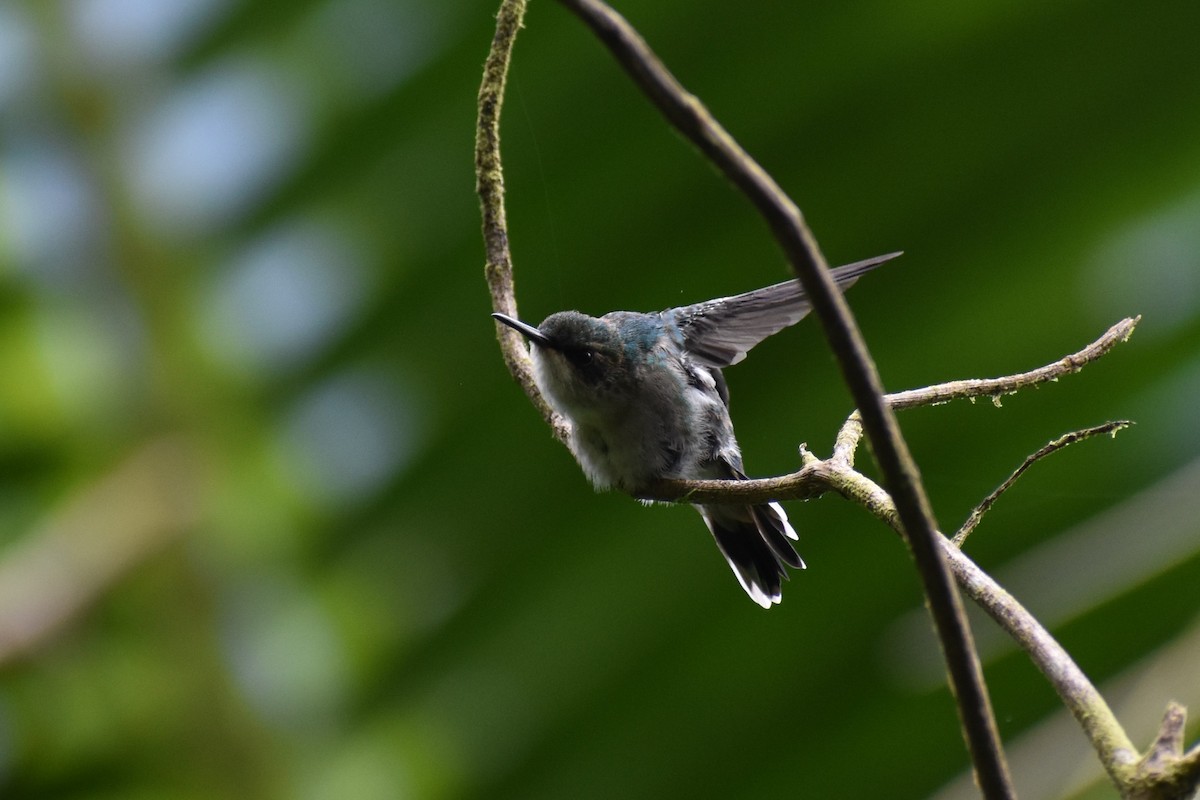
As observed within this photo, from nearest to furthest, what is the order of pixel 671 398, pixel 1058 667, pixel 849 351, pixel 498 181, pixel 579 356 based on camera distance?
pixel 849 351
pixel 1058 667
pixel 498 181
pixel 579 356
pixel 671 398

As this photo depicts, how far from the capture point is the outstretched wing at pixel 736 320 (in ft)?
8.24

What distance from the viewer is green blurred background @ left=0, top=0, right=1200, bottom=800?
6.82ft

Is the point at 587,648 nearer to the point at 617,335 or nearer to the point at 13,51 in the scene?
the point at 617,335

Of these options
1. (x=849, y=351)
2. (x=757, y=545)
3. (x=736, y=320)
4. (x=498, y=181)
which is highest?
(x=498, y=181)

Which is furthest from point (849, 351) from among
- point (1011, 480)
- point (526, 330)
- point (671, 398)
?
point (671, 398)

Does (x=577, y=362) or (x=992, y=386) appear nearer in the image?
(x=992, y=386)

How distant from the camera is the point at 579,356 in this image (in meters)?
2.63

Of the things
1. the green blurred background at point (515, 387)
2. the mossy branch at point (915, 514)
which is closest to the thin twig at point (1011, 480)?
the mossy branch at point (915, 514)

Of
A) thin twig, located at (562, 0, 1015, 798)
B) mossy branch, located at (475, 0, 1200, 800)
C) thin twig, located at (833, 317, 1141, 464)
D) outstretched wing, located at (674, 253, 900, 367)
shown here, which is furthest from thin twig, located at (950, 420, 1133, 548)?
outstretched wing, located at (674, 253, 900, 367)

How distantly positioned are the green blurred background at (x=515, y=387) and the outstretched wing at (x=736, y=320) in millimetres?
83

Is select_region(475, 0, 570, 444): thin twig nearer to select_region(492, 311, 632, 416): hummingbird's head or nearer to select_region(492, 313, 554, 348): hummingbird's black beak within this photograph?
select_region(492, 313, 554, 348): hummingbird's black beak

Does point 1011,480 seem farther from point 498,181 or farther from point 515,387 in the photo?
point 515,387

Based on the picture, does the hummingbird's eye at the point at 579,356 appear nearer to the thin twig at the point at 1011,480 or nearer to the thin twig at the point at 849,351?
the thin twig at the point at 1011,480

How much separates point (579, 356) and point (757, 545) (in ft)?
1.96
